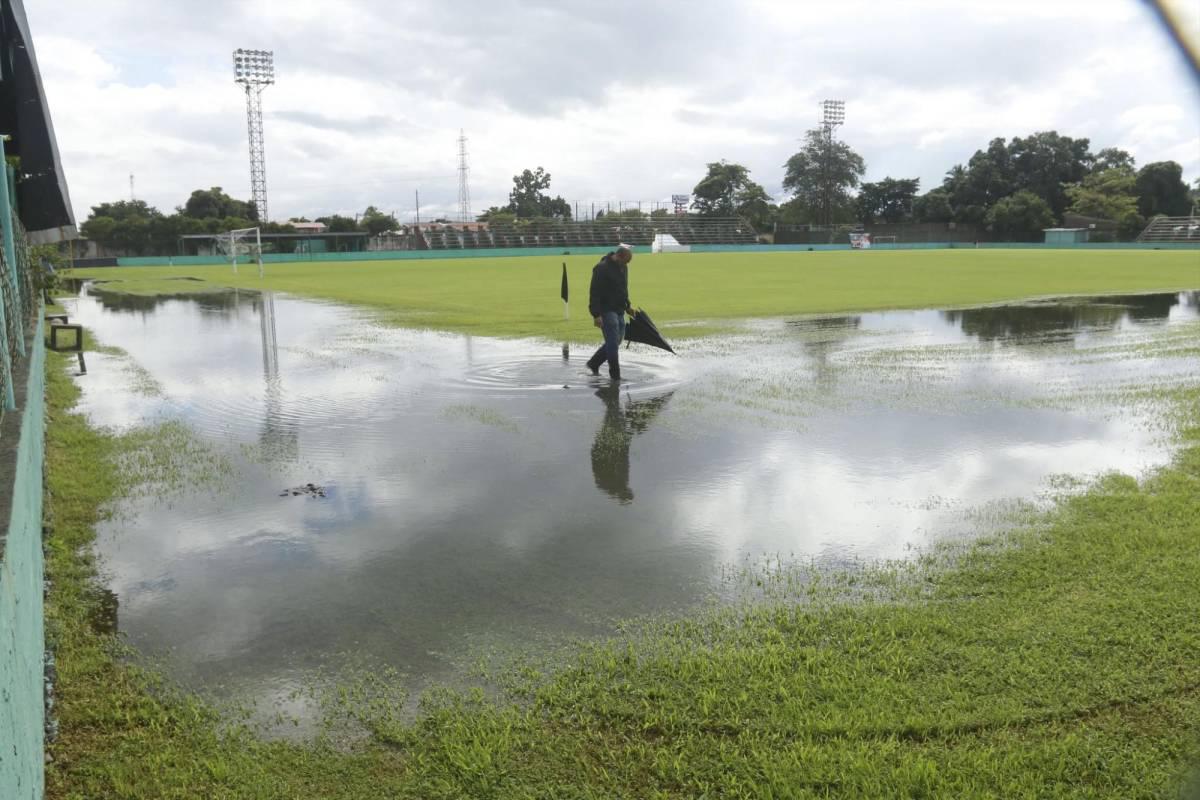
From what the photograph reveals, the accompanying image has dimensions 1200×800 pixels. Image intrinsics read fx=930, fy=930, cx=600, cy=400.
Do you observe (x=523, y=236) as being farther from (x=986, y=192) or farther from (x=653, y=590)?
(x=653, y=590)

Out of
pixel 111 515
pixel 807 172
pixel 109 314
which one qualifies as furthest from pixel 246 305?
pixel 807 172

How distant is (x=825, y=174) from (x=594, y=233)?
4074 cm

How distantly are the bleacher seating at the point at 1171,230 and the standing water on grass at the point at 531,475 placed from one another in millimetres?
86897

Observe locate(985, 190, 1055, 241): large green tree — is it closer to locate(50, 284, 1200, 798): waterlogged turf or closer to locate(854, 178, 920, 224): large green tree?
locate(854, 178, 920, 224): large green tree

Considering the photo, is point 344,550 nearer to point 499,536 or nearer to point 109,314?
point 499,536

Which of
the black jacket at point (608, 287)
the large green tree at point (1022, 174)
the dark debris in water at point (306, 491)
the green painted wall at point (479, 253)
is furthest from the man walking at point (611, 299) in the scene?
the large green tree at point (1022, 174)

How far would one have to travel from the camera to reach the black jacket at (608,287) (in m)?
12.3

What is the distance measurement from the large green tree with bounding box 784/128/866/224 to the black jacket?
381 ft

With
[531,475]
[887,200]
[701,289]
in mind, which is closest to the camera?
[531,475]

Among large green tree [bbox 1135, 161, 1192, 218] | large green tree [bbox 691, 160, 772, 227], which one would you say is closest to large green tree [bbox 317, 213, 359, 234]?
large green tree [bbox 691, 160, 772, 227]

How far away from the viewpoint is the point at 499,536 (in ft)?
20.5

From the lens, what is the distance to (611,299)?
12375 millimetres

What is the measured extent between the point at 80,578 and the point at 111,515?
1.33 m

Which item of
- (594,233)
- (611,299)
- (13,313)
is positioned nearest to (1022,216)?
(594,233)
